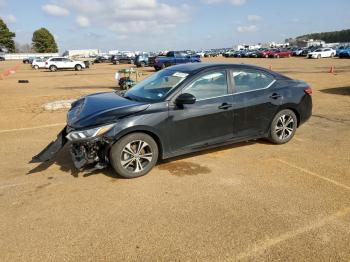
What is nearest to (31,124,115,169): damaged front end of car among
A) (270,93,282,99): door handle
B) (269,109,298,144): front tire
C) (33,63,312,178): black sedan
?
(33,63,312,178): black sedan

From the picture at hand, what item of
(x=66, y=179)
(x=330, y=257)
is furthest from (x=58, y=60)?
(x=330, y=257)

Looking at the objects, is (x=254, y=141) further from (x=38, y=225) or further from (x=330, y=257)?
(x=38, y=225)

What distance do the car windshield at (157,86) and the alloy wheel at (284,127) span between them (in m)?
2.15

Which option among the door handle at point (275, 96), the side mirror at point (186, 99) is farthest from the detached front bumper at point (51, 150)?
the door handle at point (275, 96)

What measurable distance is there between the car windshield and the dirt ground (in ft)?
3.75

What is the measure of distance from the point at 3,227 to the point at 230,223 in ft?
8.16

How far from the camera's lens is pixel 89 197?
14.0ft

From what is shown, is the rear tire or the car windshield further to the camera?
the rear tire

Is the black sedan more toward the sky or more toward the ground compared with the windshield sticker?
more toward the ground

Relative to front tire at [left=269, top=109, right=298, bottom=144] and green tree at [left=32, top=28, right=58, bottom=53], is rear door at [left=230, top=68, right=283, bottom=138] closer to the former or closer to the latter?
front tire at [left=269, top=109, right=298, bottom=144]

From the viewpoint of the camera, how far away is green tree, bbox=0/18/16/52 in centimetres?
11344

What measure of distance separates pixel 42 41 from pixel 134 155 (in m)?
130

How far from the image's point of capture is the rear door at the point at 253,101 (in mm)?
5566

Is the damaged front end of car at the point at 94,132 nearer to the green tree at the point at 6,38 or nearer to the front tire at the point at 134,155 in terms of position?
the front tire at the point at 134,155
